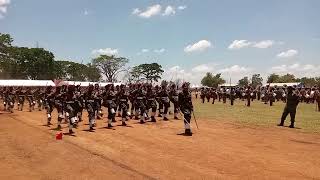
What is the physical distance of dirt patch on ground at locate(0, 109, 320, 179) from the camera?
503 inches

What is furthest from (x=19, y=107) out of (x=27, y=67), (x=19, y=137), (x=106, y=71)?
(x=106, y=71)

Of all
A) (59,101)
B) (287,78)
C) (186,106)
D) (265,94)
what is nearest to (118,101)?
(59,101)

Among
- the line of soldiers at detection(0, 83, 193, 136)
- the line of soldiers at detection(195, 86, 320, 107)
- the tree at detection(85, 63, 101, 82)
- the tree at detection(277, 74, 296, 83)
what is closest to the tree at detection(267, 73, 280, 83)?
the tree at detection(277, 74, 296, 83)

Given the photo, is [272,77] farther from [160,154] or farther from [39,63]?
[160,154]

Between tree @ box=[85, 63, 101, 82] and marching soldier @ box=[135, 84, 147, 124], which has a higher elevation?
tree @ box=[85, 63, 101, 82]

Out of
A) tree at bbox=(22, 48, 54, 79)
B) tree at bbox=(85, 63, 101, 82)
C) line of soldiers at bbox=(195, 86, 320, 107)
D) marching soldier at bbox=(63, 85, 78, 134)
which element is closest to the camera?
marching soldier at bbox=(63, 85, 78, 134)

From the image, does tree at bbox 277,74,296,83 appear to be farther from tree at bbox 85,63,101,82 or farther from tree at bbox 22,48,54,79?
tree at bbox 22,48,54,79

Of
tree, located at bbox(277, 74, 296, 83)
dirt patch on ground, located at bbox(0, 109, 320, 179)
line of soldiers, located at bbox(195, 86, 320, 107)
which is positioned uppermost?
tree, located at bbox(277, 74, 296, 83)

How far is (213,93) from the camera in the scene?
176 feet

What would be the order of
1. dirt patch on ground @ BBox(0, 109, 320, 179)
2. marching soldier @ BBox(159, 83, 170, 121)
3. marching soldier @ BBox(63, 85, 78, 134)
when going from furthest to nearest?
marching soldier @ BBox(159, 83, 170, 121) < marching soldier @ BBox(63, 85, 78, 134) < dirt patch on ground @ BBox(0, 109, 320, 179)

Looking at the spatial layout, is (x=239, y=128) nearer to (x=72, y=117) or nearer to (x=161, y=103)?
(x=161, y=103)

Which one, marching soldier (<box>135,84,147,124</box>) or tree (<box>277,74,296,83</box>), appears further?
tree (<box>277,74,296,83</box>)

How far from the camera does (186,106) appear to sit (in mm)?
20953

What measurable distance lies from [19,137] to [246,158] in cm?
1157
